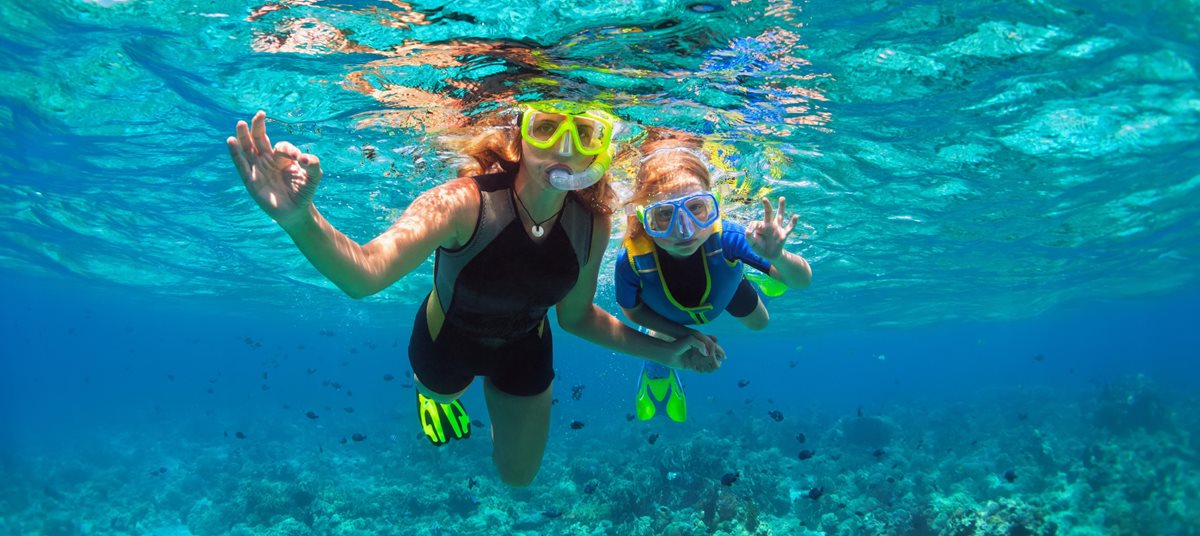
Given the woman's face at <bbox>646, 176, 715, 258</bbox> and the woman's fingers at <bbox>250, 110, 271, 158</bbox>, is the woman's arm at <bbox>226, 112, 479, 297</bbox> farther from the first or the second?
the woman's face at <bbox>646, 176, 715, 258</bbox>

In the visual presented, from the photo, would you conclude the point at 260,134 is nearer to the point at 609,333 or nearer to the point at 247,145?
the point at 247,145

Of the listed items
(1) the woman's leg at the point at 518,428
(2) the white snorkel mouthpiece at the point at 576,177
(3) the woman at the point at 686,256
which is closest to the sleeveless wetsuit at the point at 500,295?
(1) the woman's leg at the point at 518,428

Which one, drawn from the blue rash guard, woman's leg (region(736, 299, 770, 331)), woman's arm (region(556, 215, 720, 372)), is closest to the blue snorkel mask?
the blue rash guard

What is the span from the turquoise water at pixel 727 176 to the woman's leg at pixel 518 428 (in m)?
5.04

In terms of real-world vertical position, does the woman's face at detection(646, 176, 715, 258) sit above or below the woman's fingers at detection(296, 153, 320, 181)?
below

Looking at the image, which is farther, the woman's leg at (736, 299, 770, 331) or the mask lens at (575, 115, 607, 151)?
the woman's leg at (736, 299, 770, 331)

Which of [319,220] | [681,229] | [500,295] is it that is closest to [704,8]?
[681,229]

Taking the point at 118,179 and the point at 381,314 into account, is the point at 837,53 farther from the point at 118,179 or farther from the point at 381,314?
the point at 381,314

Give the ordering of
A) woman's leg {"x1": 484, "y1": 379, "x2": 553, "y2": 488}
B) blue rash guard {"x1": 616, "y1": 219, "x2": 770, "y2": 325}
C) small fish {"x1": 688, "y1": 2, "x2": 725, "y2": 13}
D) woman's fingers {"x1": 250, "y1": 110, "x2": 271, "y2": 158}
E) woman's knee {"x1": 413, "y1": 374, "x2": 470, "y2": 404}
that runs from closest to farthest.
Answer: woman's fingers {"x1": 250, "y1": 110, "x2": 271, "y2": 158} < woman's leg {"x1": 484, "y1": 379, "x2": 553, "y2": 488} < woman's knee {"x1": 413, "y1": 374, "x2": 470, "y2": 404} < blue rash guard {"x1": 616, "y1": 219, "x2": 770, "y2": 325} < small fish {"x1": 688, "y1": 2, "x2": 725, "y2": 13}

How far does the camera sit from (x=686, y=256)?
6148mm

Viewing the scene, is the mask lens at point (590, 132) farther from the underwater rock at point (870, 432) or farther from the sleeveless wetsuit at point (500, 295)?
the underwater rock at point (870, 432)

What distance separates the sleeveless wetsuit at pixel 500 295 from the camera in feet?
13.7

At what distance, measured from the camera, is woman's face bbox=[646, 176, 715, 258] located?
5559mm

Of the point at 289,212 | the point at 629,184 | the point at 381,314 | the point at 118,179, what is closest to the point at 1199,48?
the point at 629,184
